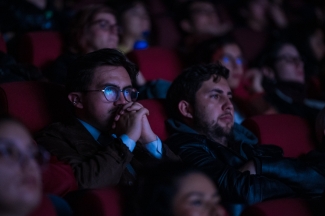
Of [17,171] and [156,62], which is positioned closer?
[17,171]

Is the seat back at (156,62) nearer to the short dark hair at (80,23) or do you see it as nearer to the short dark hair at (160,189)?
the short dark hair at (80,23)

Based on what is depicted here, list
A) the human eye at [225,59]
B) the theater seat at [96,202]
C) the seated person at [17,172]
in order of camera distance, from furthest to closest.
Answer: the human eye at [225,59] → the theater seat at [96,202] → the seated person at [17,172]

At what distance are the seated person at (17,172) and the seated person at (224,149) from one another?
0.51m

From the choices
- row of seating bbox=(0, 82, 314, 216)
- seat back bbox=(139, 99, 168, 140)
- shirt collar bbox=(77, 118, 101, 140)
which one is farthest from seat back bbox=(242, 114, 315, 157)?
shirt collar bbox=(77, 118, 101, 140)

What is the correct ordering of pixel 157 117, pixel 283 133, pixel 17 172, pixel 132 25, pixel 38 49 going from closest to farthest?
pixel 17 172 < pixel 157 117 < pixel 283 133 < pixel 38 49 < pixel 132 25

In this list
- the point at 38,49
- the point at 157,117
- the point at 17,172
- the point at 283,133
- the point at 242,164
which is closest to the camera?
the point at 17,172

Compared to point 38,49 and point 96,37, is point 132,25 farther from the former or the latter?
point 38,49

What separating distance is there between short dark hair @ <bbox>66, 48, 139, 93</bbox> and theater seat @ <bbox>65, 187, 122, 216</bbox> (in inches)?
15.3

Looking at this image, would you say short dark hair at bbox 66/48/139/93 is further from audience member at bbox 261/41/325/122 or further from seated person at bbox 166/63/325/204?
audience member at bbox 261/41/325/122

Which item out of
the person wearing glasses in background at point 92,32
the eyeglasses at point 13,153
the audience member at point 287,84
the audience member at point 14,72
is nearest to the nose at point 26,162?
the eyeglasses at point 13,153

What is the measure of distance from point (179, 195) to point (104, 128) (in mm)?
403

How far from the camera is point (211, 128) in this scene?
144 centimetres

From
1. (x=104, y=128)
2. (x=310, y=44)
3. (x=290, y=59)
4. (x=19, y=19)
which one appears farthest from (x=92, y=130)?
(x=310, y=44)

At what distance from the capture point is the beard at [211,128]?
1435mm
